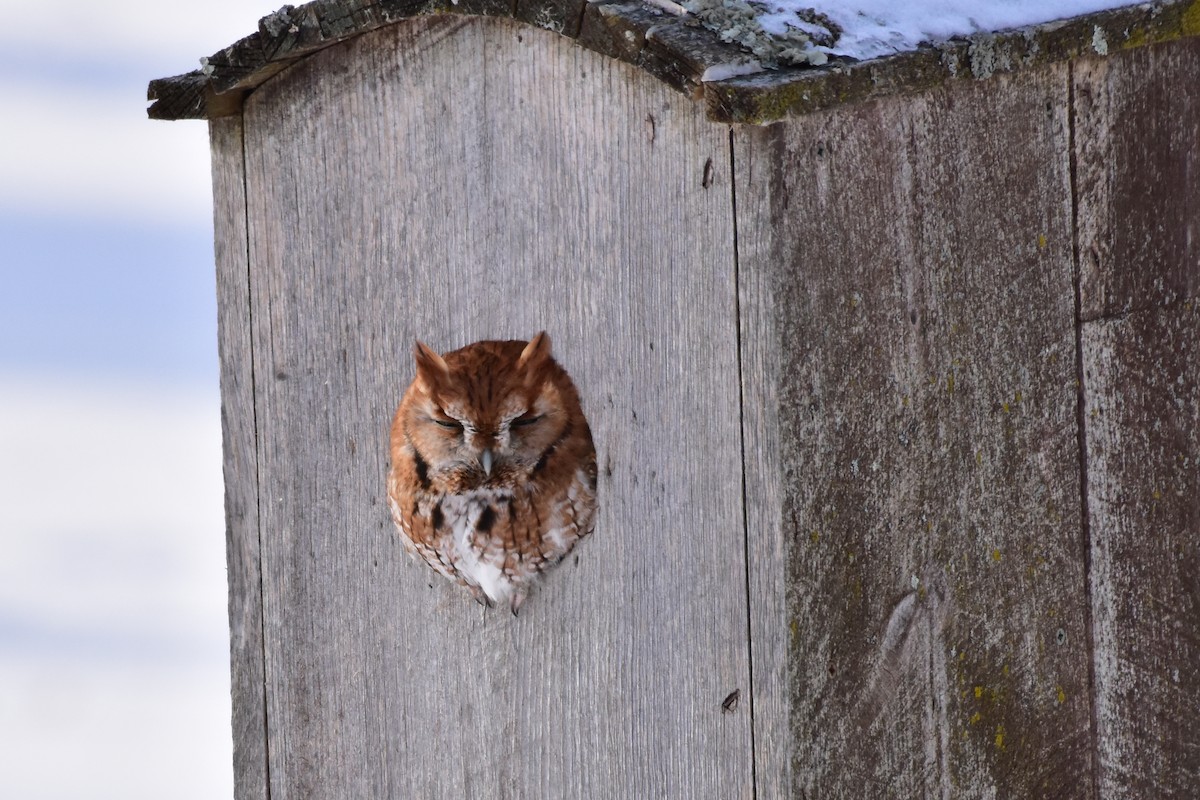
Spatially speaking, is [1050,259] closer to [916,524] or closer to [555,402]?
[916,524]

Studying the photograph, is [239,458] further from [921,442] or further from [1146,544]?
[1146,544]

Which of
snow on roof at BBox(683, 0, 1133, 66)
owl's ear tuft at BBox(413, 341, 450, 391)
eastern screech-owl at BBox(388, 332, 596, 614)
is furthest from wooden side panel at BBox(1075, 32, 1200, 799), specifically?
owl's ear tuft at BBox(413, 341, 450, 391)

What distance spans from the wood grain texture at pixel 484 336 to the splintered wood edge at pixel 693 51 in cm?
7

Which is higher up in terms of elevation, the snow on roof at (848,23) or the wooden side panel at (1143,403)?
the snow on roof at (848,23)

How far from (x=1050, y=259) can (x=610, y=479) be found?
685mm

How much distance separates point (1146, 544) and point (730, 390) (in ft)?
2.77

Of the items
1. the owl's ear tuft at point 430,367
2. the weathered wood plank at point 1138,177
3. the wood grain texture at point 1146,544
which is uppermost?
the weathered wood plank at point 1138,177

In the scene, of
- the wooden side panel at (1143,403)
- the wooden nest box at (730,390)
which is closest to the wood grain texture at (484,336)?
the wooden nest box at (730,390)

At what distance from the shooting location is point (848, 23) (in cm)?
205

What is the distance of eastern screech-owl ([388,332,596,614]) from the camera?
2.29 metres

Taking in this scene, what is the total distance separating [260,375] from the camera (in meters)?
2.63

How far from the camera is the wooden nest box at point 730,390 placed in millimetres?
2020

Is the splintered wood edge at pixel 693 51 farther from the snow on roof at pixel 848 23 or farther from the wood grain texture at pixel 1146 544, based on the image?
the wood grain texture at pixel 1146 544

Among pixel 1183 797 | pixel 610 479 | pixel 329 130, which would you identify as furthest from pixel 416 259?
pixel 1183 797
